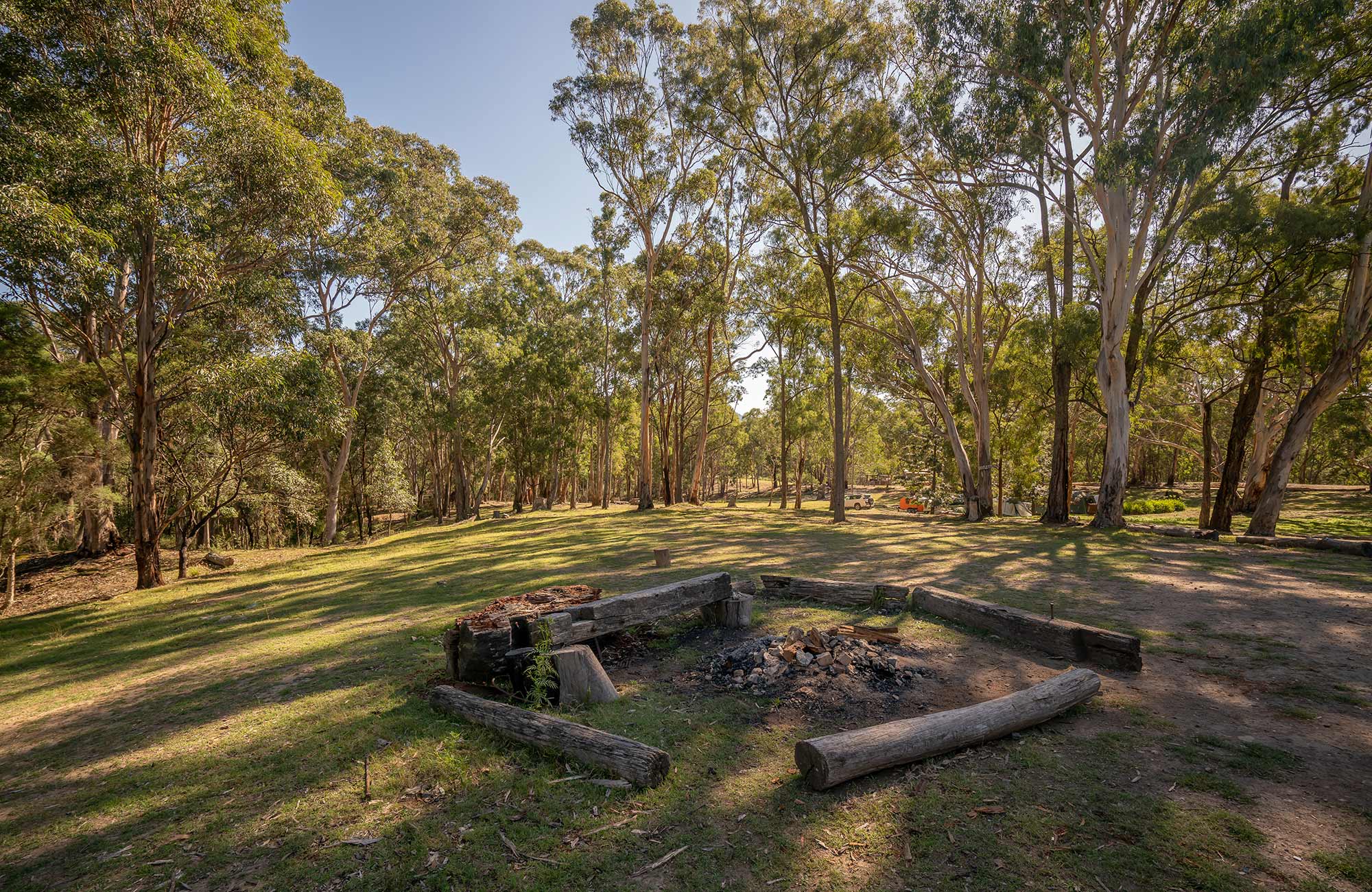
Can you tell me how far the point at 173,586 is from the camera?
1433cm

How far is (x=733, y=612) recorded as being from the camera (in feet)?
23.5

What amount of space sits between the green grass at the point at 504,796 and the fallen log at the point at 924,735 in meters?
0.12

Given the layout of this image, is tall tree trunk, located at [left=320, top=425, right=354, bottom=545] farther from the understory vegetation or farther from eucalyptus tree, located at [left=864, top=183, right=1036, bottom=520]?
eucalyptus tree, located at [left=864, top=183, right=1036, bottom=520]

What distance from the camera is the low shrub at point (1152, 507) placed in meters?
25.7

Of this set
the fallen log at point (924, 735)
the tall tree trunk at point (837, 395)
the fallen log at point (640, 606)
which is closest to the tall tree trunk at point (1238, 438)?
the tall tree trunk at point (837, 395)

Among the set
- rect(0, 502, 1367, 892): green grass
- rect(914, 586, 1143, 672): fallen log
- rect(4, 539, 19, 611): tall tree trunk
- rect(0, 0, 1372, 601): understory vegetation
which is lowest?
rect(4, 539, 19, 611): tall tree trunk

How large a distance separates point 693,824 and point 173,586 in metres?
17.8

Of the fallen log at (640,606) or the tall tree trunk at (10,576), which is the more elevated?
the fallen log at (640,606)

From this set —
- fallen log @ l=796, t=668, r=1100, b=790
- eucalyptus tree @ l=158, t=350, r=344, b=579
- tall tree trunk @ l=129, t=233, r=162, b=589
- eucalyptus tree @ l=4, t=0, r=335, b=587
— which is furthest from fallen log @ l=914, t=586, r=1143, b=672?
tall tree trunk @ l=129, t=233, r=162, b=589

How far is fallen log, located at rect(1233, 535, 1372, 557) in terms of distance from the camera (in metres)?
11.3

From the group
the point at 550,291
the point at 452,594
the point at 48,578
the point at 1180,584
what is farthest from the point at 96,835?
the point at 550,291

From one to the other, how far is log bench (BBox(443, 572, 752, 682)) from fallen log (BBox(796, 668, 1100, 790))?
2681 mm

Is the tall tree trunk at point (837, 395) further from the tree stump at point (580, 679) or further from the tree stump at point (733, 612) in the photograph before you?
the tree stump at point (580, 679)

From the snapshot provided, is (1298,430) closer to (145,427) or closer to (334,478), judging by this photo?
(145,427)
